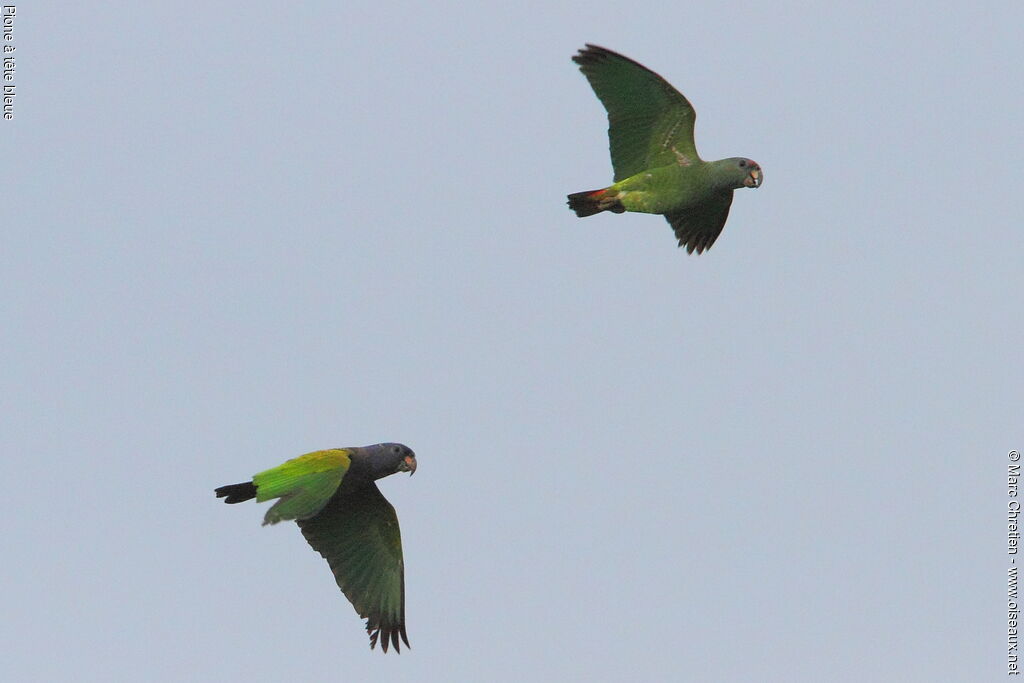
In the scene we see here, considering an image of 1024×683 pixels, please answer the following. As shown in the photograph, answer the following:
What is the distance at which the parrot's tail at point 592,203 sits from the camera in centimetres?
1895

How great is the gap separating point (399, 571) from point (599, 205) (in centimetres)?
481

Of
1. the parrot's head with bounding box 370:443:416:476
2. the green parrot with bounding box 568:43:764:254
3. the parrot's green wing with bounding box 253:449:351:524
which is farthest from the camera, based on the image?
the green parrot with bounding box 568:43:764:254

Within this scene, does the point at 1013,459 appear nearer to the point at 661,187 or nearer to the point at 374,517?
the point at 661,187

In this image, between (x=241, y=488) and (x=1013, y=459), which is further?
(x=1013, y=459)

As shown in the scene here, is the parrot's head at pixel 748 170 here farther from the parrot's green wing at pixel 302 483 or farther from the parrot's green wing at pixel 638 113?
the parrot's green wing at pixel 302 483

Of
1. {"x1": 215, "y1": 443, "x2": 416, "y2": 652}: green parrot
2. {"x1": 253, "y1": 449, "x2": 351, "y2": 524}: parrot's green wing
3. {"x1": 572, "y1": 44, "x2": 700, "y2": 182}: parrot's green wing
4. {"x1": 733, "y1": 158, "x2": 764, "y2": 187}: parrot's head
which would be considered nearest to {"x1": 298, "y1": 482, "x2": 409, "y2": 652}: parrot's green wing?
{"x1": 215, "y1": 443, "x2": 416, "y2": 652}: green parrot

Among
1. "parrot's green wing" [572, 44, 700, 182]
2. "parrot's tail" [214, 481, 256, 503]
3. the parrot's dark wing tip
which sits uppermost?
"parrot's green wing" [572, 44, 700, 182]

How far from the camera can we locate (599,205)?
747 inches

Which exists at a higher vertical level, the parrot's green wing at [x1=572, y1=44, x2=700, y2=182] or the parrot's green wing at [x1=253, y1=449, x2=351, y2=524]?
the parrot's green wing at [x1=572, y1=44, x2=700, y2=182]

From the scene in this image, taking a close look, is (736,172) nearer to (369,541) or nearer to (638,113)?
(638,113)

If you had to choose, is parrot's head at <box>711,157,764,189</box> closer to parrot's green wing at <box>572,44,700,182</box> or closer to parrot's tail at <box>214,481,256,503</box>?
parrot's green wing at <box>572,44,700,182</box>

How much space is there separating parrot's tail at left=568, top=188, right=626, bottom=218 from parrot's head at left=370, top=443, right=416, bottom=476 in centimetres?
348

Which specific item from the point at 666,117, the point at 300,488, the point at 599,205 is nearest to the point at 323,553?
the point at 300,488

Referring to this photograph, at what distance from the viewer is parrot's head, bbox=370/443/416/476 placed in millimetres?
17844
